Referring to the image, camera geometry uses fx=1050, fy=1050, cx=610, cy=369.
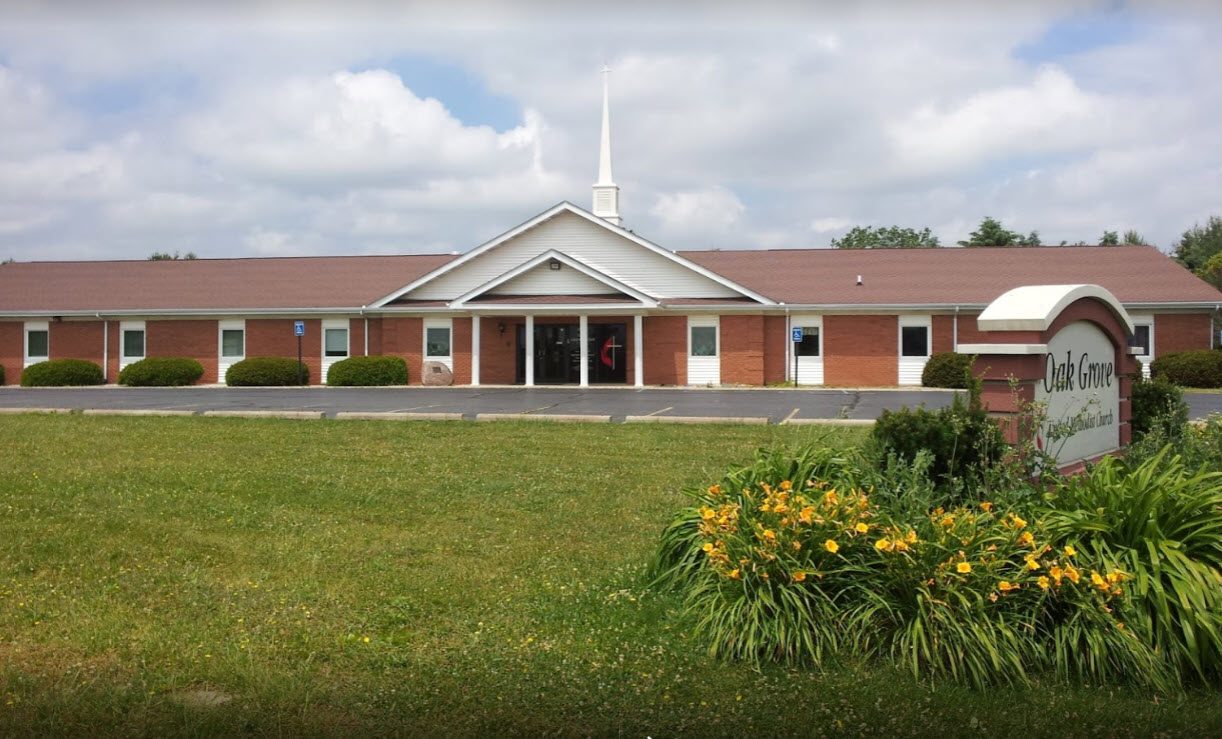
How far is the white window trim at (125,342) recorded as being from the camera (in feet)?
121

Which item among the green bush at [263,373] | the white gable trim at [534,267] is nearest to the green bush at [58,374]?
the green bush at [263,373]

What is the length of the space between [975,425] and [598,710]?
11.0ft

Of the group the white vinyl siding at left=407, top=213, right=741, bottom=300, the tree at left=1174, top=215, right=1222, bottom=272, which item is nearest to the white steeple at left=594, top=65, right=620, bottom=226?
the white vinyl siding at left=407, top=213, right=741, bottom=300

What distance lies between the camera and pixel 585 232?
34531mm

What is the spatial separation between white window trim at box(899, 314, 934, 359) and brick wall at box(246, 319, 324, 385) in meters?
18.9

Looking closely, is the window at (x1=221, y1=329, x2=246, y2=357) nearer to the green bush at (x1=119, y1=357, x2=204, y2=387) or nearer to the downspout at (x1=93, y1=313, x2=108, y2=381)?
the green bush at (x1=119, y1=357, x2=204, y2=387)

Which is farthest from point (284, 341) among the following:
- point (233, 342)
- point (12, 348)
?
point (12, 348)

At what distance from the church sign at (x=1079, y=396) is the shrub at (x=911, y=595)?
1.41 meters

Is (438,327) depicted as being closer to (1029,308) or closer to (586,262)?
(586,262)

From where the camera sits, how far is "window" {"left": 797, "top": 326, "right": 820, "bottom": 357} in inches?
1312

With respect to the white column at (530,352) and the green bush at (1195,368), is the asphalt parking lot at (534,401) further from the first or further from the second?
the green bush at (1195,368)

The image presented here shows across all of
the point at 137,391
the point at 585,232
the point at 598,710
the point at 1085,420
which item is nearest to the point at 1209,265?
the point at 585,232

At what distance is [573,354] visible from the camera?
34.3 metres

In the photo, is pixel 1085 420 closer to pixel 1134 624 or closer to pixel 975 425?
pixel 975 425
